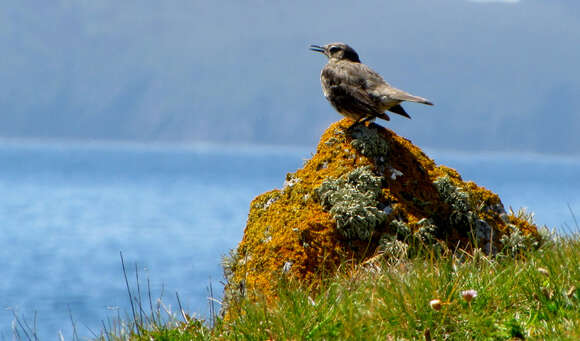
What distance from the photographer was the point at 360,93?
9.10 m

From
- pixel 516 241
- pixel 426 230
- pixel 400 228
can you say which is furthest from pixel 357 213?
pixel 516 241

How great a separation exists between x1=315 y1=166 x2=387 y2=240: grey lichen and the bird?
813mm

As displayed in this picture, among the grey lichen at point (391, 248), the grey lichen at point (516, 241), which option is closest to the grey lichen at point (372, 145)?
the grey lichen at point (391, 248)

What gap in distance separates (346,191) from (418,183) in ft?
3.67

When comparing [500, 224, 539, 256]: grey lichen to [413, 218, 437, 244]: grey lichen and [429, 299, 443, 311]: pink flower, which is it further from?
[429, 299, 443, 311]: pink flower

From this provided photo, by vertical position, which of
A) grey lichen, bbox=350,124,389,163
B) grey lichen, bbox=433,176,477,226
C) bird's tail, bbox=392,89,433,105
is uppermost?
bird's tail, bbox=392,89,433,105

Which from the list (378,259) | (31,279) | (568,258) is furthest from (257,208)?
(31,279)

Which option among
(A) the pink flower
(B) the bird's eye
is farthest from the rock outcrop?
(A) the pink flower

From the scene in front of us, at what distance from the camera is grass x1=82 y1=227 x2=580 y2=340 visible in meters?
5.51

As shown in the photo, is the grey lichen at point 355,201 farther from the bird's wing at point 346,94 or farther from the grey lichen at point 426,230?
the bird's wing at point 346,94

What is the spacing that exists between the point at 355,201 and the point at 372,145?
892 millimetres

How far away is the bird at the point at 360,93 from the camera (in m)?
8.96

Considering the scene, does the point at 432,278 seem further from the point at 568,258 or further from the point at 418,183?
the point at 418,183

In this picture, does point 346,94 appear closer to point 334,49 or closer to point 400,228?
point 334,49
